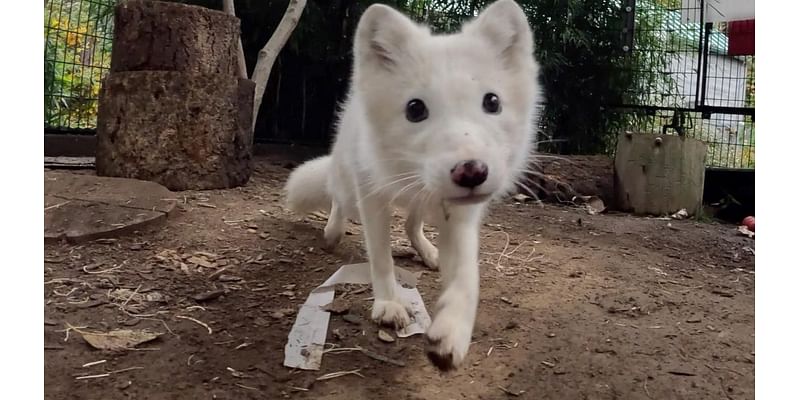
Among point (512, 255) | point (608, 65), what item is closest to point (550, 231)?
point (512, 255)

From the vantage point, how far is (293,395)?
1295mm

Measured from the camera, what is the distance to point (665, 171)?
3.46 metres

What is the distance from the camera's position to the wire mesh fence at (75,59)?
1.92m

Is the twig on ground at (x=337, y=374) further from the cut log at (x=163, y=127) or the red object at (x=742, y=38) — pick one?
the cut log at (x=163, y=127)

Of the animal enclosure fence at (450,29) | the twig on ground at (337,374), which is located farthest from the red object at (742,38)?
the twig on ground at (337,374)

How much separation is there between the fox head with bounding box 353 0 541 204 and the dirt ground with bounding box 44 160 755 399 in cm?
41

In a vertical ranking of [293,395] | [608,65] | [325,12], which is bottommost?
[293,395]

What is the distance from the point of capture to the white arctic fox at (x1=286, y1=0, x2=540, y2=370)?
47.7 inches

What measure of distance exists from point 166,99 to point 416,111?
1931 mm

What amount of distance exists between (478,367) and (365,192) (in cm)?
52

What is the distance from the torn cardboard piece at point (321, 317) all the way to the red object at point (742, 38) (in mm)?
1105

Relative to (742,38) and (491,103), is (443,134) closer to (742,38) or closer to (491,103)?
(491,103)

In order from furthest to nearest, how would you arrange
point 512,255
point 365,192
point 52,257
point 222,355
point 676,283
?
point 512,255 < point 676,283 < point 52,257 < point 365,192 < point 222,355

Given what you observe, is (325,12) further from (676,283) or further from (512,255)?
(676,283)
